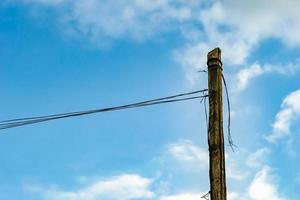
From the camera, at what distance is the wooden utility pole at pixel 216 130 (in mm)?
10445

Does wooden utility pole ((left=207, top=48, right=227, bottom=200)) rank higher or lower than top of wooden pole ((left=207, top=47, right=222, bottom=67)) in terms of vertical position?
lower

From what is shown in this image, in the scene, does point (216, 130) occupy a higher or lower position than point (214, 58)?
lower

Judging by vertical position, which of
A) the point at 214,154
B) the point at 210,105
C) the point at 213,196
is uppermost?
the point at 210,105

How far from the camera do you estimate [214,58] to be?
1152 cm

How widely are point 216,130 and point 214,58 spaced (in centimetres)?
167

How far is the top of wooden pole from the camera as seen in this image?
11492 mm

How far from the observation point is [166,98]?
43.2ft

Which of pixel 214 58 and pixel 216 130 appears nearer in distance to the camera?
pixel 216 130

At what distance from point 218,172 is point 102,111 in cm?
419

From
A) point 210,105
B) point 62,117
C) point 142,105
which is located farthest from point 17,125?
point 210,105

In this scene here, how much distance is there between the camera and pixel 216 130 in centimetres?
1105

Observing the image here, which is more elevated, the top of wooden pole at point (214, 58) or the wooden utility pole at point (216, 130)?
the top of wooden pole at point (214, 58)

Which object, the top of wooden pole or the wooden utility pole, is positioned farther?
the top of wooden pole

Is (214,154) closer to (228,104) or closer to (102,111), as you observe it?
(228,104)
